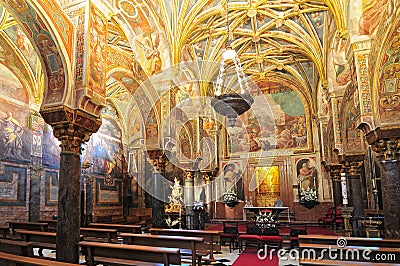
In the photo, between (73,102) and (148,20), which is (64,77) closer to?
(73,102)

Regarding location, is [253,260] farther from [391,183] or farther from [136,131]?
[136,131]

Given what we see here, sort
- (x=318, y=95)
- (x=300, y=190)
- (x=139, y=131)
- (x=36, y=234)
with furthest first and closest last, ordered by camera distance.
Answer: (x=139, y=131), (x=300, y=190), (x=318, y=95), (x=36, y=234)

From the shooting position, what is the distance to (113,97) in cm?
2058

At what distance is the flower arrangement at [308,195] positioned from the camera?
1956cm

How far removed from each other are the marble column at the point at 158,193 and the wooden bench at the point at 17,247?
212 inches

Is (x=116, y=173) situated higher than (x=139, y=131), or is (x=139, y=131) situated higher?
(x=139, y=131)

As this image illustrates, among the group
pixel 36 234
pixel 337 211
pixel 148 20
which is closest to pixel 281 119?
pixel 337 211

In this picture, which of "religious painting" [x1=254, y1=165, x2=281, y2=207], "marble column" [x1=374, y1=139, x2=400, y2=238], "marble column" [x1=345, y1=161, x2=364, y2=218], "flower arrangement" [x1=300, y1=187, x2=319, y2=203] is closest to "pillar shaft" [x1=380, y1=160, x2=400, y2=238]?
"marble column" [x1=374, y1=139, x2=400, y2=238]

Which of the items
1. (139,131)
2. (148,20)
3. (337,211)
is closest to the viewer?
(148,20)

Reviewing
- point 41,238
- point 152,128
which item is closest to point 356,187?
point 152,128

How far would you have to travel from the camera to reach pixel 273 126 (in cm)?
2289

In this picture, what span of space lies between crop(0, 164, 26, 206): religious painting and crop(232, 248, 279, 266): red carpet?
8864mm

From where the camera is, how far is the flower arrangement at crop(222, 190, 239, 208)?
21141 millimetres

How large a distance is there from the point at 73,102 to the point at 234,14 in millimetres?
10970
